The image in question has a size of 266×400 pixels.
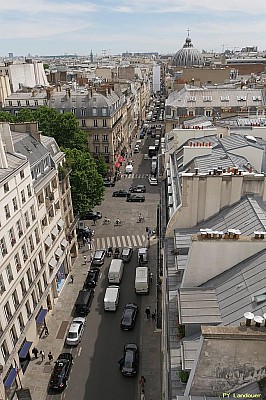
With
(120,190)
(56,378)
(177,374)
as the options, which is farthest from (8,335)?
(120,190)

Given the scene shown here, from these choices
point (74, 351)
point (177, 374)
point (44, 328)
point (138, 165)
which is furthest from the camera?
point (138, 165)

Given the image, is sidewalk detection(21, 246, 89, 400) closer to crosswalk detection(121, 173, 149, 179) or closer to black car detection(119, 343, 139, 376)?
black car detection(119, 343, 139, 376)

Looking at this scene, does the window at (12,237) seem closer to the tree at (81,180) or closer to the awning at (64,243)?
the awning at (64,243)

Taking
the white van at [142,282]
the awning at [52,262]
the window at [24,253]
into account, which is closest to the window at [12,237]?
the window at [24,253]

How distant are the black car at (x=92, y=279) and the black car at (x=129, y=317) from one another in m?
7.69

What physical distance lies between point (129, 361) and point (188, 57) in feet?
562

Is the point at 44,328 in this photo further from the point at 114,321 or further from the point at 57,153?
the point at 57,153

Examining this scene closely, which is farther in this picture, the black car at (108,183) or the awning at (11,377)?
the black car at (108,183)

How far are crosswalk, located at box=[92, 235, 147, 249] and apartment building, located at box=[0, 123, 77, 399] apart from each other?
10.4 meters

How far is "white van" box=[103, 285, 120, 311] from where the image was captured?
47125 millimetres

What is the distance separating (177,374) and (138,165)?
90.6 metres

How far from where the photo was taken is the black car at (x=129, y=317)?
145 ft

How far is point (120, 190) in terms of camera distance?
286 ft

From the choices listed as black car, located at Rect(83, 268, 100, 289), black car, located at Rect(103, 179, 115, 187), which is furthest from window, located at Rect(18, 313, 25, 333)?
black car, located at Rect(103, 179, 115, 187)
